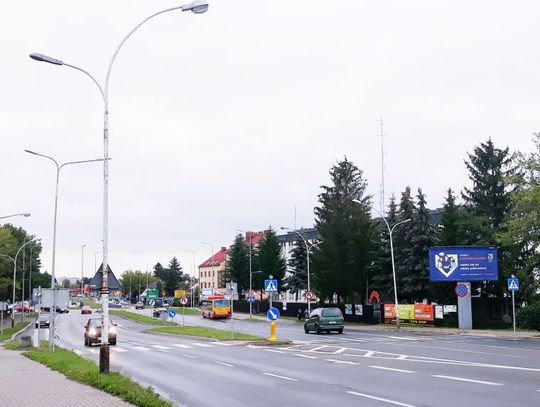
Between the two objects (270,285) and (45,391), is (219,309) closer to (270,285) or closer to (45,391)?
(270,285)

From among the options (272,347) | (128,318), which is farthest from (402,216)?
(128,318)

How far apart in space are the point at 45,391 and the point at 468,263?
118ft

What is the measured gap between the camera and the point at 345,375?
17.7 meters

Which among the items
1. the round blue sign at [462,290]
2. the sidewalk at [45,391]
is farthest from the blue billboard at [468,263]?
the sidewalk at [45,391]

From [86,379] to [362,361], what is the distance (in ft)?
32.6

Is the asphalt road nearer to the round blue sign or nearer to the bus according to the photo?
the round blue sign

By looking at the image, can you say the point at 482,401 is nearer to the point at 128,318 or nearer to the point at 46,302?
the point at 46,302

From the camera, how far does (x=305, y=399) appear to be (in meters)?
13.1

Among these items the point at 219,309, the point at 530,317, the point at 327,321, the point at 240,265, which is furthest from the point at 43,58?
the point at 240,265

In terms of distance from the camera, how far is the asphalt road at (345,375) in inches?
515

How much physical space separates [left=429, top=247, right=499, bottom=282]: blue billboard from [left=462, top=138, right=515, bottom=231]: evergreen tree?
13159 millimetres

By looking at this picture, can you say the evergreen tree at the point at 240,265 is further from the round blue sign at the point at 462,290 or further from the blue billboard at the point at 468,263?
the round blue sign at the point at 462,290

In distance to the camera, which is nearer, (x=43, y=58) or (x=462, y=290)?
(x=43, y=58)

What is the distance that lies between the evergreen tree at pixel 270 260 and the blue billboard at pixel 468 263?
164 ft
